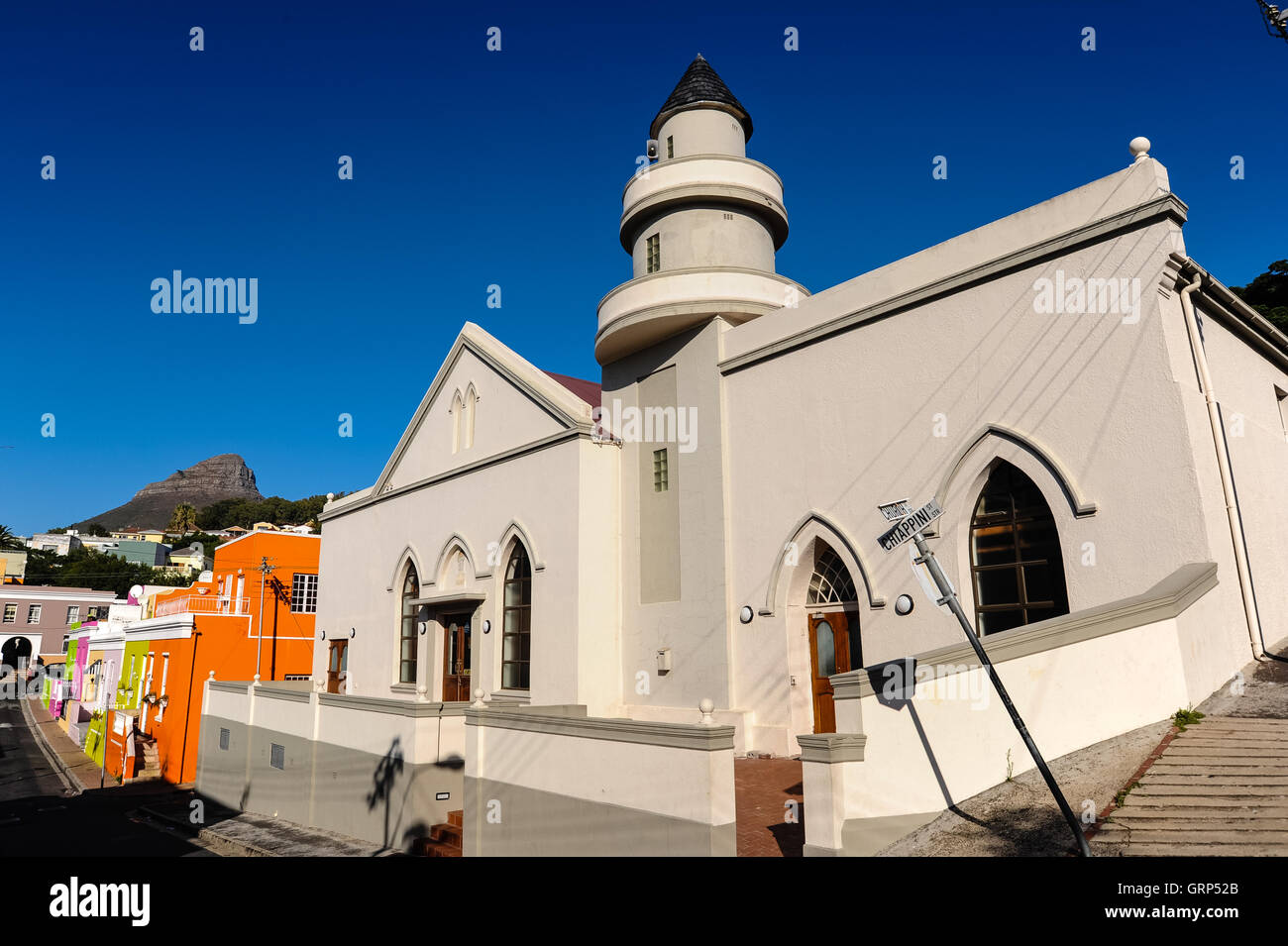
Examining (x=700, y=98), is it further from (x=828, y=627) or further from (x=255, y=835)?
(x=255, y=835)

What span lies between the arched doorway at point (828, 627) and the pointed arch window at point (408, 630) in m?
11.7

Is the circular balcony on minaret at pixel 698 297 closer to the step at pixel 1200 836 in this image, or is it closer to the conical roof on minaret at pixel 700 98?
the conical roof on minaret at pixel 700 98

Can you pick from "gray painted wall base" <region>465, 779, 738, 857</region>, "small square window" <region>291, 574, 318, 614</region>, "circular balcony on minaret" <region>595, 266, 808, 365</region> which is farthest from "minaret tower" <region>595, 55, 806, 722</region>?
"small square window" <region>291, 574, 318, 614</region>

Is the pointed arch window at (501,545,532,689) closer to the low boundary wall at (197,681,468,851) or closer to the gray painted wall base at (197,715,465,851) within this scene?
the low boundary wall at (197,681,468,851)

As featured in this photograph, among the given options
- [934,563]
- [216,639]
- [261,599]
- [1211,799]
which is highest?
[261,599]

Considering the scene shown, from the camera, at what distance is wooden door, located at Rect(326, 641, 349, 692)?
24.4 metres

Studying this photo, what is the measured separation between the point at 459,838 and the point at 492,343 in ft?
37.8

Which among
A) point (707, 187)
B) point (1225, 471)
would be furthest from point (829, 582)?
point (707, 187)

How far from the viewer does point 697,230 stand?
16406 mm

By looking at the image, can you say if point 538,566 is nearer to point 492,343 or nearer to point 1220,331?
point 492,343

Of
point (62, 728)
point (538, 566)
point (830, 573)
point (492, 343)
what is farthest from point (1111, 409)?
point (62, 728)

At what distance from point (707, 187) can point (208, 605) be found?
2347 centimetres

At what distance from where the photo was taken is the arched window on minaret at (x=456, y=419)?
819 inches

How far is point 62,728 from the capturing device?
48.3 m
